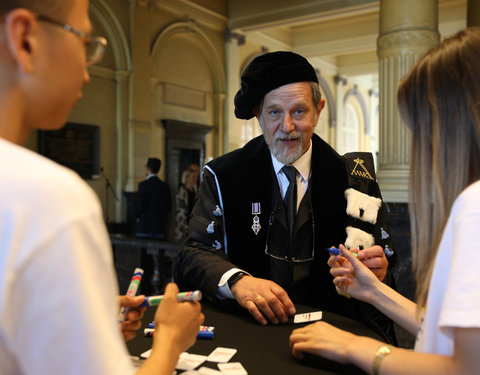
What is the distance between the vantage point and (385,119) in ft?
23.9

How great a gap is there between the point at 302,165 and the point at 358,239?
0.44m

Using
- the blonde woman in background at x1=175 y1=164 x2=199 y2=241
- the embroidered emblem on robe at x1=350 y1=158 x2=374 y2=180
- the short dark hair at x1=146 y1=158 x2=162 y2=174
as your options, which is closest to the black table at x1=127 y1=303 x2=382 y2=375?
the embroidered emblem on robe at x1=350 y1=158 x2=374 y2=180

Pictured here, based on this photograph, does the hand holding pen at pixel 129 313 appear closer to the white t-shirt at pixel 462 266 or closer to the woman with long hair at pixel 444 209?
the woman with long hair at pixel 444 209

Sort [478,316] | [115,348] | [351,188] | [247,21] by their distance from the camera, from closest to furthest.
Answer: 1. [115,348]
2. [478,316]
3. [351,188]
4. [247,21]

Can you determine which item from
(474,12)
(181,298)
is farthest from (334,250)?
(474,12)

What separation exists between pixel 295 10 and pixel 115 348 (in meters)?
12.0

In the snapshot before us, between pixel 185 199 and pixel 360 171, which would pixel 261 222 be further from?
pixel 185 199

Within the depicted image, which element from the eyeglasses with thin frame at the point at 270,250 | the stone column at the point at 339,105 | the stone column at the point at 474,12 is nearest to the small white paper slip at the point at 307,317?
the eyeglasses with thin frame at the point at 270,250

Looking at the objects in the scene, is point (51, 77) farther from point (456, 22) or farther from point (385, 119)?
point (456, 22)

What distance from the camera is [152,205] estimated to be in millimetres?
8016

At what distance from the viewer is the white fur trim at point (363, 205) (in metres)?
2.28

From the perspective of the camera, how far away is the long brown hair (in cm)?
103

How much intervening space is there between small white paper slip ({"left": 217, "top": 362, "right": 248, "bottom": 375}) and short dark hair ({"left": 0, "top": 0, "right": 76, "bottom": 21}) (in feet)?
3.17

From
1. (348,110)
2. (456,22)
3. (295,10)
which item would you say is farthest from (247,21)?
(348,110)
